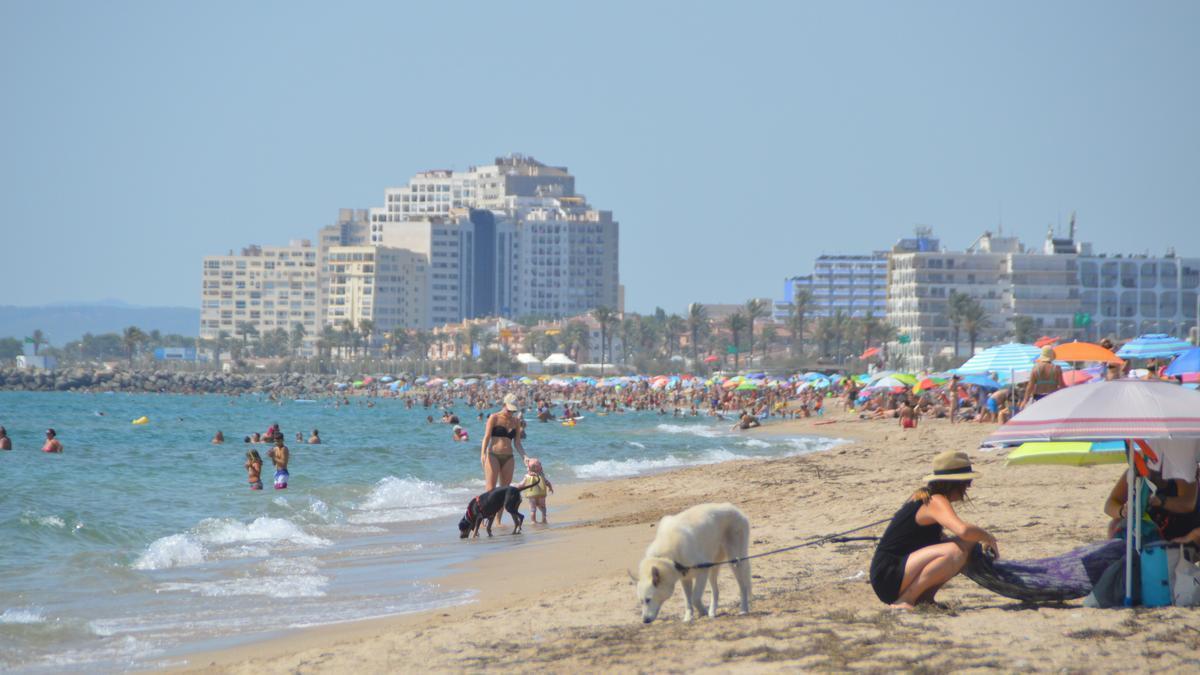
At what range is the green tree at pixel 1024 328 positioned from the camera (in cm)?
11282

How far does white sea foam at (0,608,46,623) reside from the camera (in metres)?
9.34

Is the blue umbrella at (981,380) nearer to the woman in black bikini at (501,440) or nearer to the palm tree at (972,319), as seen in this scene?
the woman in black bikini at (501,440)

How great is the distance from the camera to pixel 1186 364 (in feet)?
54.9

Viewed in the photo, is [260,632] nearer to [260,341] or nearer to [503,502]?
[503,502]

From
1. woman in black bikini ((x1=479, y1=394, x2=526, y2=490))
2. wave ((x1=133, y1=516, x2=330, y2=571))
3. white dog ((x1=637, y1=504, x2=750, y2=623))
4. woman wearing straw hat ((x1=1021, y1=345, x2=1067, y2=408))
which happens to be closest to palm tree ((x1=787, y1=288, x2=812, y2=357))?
woman wearing straw hat ((x1=1021, y1=345, x2=1067, y2=408))

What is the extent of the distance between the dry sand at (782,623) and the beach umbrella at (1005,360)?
12867 millimetres

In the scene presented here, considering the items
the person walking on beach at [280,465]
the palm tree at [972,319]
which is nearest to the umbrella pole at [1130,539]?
the person walking on beach at [280,465]

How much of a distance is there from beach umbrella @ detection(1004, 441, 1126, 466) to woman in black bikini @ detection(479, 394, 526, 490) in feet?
22.3

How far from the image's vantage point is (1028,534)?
956 centimetres

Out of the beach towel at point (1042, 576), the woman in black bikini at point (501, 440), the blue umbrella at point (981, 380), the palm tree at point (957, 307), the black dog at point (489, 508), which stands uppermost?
the palm tree at point (957, 307)

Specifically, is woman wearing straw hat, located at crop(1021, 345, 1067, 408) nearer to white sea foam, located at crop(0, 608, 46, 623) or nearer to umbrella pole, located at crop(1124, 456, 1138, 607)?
umbrella pole, located at crop(1124, 456, 1138, 607)

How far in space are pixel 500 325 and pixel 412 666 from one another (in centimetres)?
16301

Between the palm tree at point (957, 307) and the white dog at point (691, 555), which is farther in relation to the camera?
the palm tree at point (957, 307)

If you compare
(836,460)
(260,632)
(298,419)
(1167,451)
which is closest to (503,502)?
(260,632)
